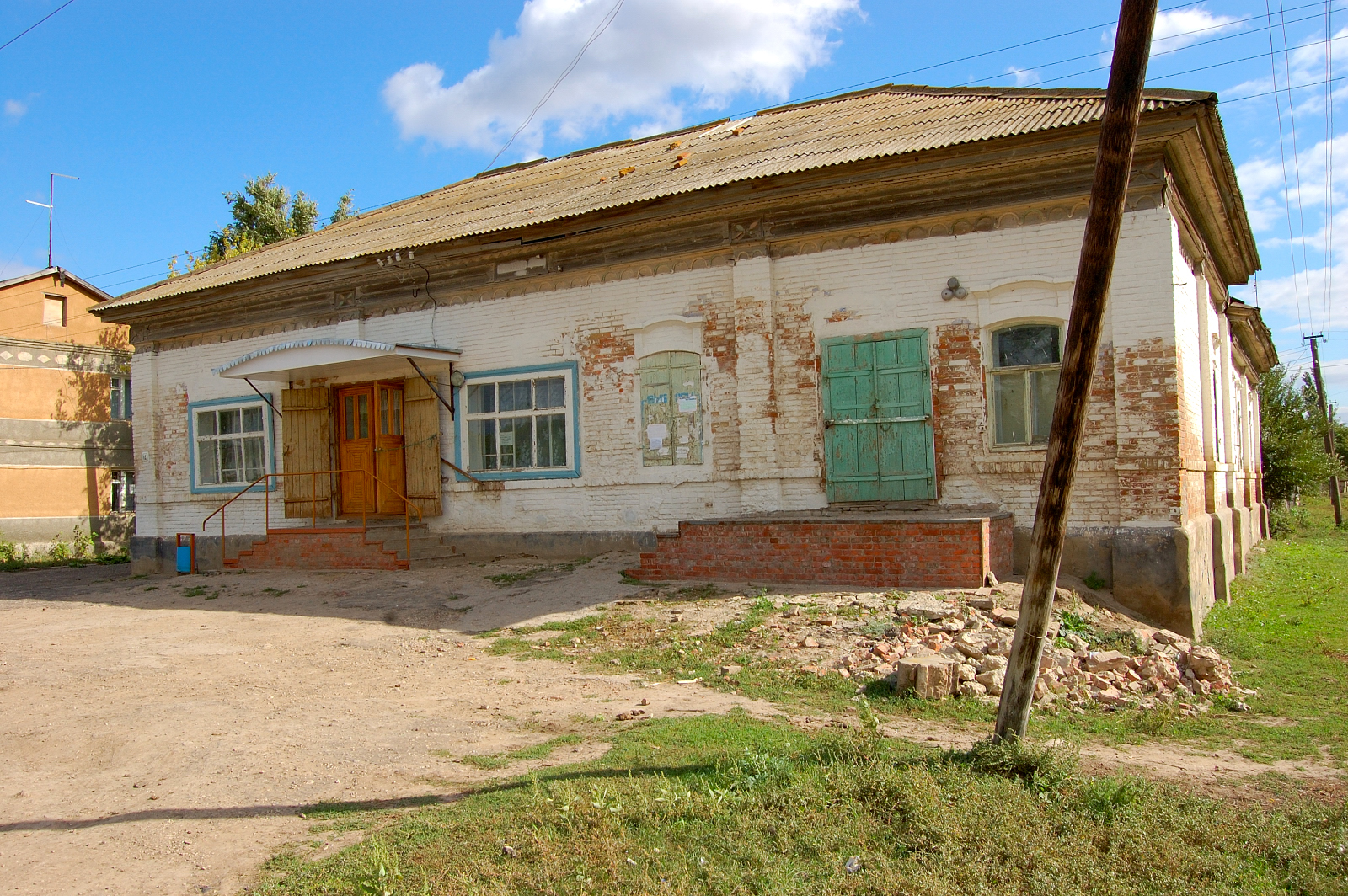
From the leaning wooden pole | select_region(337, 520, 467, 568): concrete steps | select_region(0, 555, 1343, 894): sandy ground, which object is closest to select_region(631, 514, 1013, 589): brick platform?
select_region(0, 555, 1343, 894): sandy ground

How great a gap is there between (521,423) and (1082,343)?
31.1ft

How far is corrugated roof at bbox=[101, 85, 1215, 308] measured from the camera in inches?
413

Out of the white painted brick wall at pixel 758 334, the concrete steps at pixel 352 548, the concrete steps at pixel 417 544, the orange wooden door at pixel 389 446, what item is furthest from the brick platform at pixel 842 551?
the orange wooden door at pixel 389 446

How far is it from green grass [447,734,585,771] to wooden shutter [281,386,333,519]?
10.1 m

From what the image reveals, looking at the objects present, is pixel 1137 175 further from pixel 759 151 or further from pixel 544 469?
pixel 544 469

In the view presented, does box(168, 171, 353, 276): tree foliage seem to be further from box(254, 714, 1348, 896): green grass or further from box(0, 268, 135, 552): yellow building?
box(254, 714, 1348, 896): green grass

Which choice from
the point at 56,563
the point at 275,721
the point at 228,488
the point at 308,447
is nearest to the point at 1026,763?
the point at 275,721

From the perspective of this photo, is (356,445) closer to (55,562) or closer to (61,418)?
(55,562)

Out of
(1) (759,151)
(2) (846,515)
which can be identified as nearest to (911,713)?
(2) (846,515)

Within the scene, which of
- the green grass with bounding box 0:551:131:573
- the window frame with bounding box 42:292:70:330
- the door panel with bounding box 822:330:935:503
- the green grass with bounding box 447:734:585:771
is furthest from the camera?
the window frame with bounding box 42:292:70:330

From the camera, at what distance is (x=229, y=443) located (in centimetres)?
1566

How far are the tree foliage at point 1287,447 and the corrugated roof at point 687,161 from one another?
652 inches

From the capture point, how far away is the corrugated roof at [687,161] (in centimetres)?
1049

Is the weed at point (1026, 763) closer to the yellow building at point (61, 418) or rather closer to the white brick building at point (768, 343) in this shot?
the white brick building at point (768, 343)
